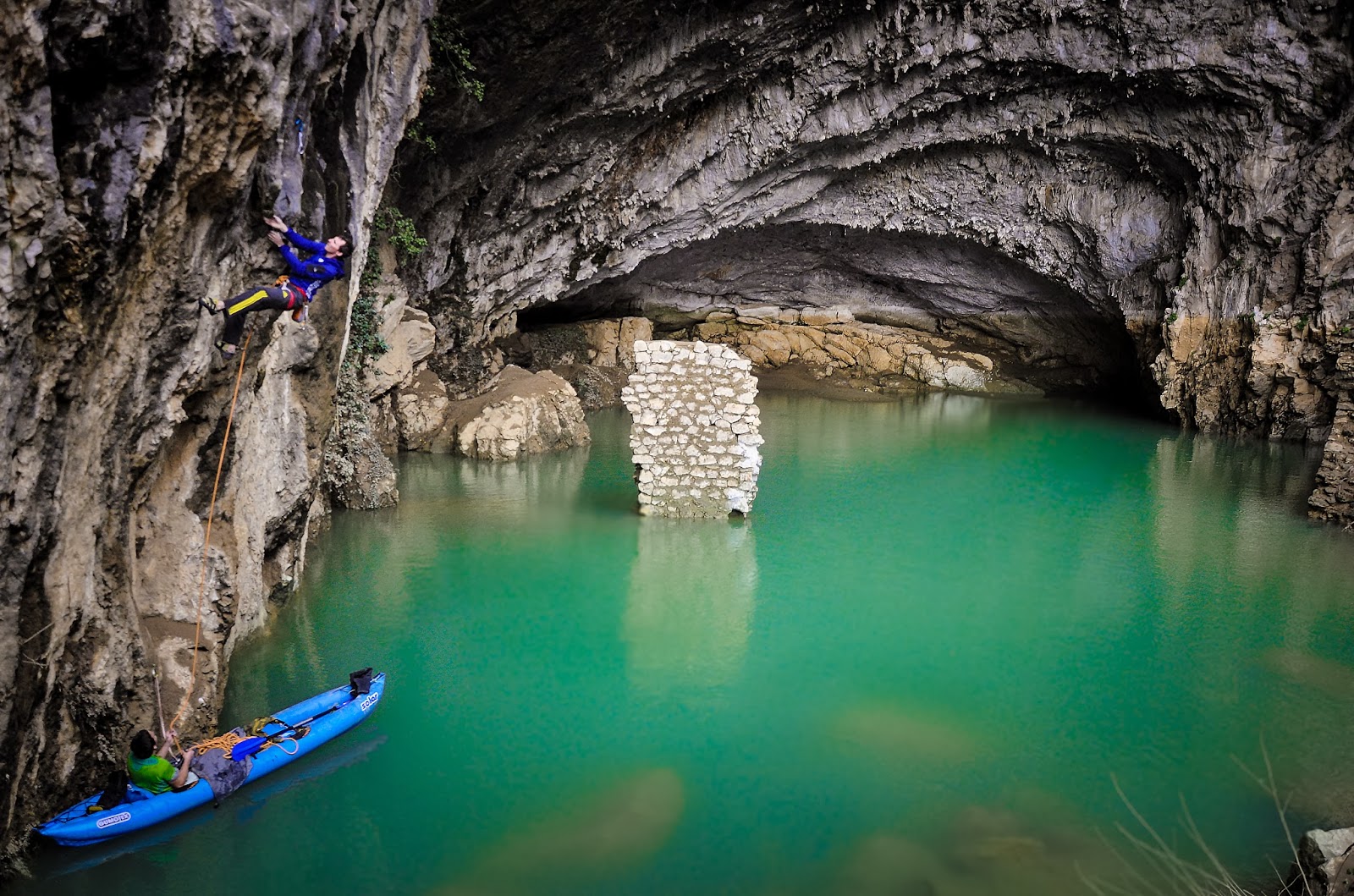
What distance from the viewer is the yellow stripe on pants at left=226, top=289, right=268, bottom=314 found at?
6102 mm

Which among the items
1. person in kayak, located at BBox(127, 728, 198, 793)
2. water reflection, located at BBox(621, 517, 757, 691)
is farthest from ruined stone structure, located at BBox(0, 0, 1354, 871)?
water reflection, located at BBox(621, 517, 757, 691)

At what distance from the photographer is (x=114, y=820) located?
5.66m

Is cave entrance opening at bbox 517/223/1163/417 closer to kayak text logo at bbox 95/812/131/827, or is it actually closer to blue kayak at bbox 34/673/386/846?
blue kayak at bbox 34/673/386/846

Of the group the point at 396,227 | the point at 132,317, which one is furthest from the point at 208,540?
the point at 396,227

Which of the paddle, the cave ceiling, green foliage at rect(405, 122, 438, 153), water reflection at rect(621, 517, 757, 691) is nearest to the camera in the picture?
the paddle

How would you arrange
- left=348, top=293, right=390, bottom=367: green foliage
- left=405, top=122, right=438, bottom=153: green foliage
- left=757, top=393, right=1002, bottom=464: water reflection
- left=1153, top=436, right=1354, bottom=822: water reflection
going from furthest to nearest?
1. left=757, top=393, right=1002, bottom=464: water reflection
2. left=348, top=293, right=390, bottom=367: green foliage
3. left=405, top=122, right=438, bottom=153: green foliage
4. left=1153, top=436, right=1354, bottom=822: water reflection

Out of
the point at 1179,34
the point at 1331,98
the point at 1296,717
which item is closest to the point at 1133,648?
the point at 1296,717

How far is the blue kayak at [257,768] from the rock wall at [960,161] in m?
8.33

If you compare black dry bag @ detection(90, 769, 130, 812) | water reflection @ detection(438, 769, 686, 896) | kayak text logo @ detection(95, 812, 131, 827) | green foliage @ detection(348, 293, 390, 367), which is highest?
green foliage @ detection(348, 293, 390, 367)

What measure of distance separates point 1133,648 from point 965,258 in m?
16.7

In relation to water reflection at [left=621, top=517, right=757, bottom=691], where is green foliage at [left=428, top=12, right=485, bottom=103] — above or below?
above

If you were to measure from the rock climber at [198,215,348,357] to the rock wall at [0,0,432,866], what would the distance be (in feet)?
0.37

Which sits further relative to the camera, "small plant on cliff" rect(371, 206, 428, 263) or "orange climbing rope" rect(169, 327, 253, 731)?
"small plant on cliff" rect(371, 206, 428, 263)

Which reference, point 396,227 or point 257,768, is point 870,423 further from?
point 257,768
